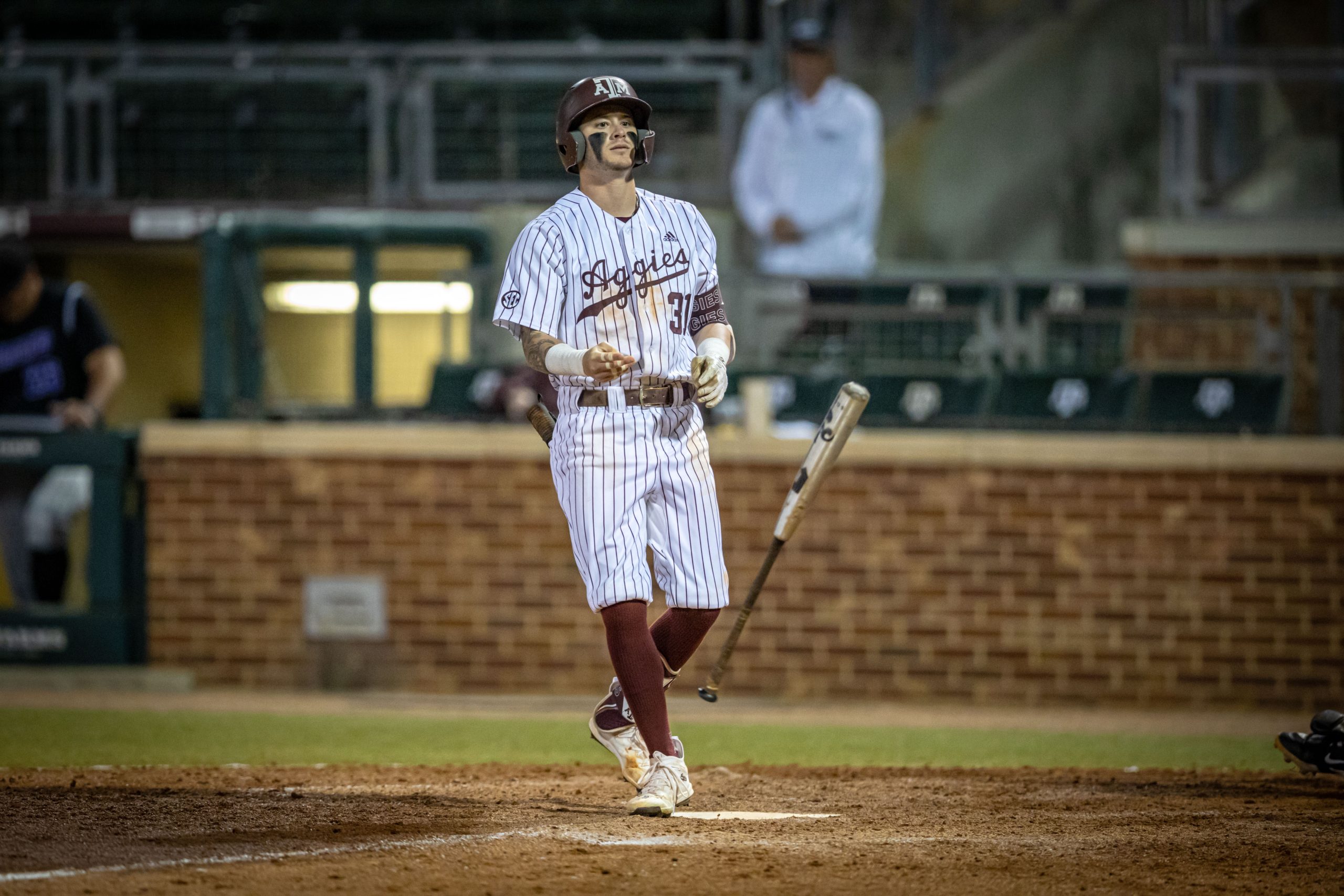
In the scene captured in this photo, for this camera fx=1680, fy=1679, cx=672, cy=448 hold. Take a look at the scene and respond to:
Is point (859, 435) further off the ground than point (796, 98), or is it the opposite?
point (796, 98)

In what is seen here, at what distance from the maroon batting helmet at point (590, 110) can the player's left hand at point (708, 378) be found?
2.22ft

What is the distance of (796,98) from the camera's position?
1044cm

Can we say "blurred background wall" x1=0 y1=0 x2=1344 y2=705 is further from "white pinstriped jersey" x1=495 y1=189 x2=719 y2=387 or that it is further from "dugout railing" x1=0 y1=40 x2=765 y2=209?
"white pinstriped jersey" x1=495 y1=189 x2=719 y2=387

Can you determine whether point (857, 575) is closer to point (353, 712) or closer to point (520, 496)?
point (520, 496)

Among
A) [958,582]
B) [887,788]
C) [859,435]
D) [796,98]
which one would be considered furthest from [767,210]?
[887,788]

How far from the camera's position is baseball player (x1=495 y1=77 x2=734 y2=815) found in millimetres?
4828

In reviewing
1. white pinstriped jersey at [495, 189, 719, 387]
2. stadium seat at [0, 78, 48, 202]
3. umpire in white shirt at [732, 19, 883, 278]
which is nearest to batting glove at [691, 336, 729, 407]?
white pinstriped jersey at [495, 189, 719, 387]

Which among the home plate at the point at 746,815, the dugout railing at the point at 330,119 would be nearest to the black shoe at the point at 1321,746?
the home plate at the point at 746,815

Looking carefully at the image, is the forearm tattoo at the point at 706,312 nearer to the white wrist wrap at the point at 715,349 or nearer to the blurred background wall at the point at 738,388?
the white wrist wrap at the point at 715,349

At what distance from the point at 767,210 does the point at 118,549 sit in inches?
170

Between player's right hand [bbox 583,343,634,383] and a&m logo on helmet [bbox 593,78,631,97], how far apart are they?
831 millimetres

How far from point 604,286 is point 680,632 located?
3.54 feet

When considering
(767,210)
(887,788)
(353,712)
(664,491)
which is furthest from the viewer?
(767,210)

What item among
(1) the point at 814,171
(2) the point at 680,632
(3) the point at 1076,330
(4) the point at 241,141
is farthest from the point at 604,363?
(4) the point at 241,141
